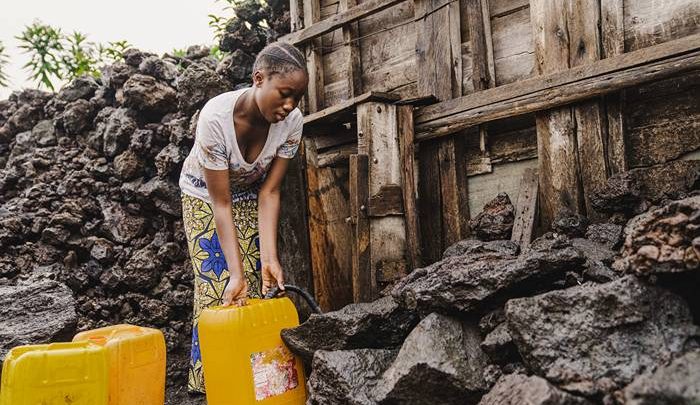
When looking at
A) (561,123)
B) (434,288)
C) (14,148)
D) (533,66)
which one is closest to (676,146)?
(561,123)

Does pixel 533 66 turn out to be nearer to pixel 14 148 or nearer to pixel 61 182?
pixel 61 182

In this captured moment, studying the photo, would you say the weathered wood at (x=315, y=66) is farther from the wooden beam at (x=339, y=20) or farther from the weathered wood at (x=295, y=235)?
the weathered wood at (x=295, y=235)

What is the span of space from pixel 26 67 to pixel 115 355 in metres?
→ 11.0

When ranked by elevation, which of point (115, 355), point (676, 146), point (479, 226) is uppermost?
point (676, 146)

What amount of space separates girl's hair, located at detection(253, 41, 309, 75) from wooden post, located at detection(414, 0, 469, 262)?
3.47ft

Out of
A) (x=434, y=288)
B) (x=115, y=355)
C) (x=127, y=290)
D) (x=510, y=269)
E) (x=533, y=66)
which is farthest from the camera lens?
(x=127, y=290)

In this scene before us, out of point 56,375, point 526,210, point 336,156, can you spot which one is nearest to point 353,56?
point 336,156

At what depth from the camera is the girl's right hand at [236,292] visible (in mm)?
2957

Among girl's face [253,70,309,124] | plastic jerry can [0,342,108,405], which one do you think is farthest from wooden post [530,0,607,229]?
plastic jerry can [0,342,108,405]

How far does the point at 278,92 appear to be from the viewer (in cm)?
302

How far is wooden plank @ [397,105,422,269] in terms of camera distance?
3596 mm

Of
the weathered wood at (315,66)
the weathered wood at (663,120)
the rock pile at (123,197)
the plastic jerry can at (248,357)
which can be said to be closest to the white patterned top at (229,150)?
the plastic jerry can at (248,357)

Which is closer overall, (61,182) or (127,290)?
(127,290)

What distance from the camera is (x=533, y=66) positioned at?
3.39 metres
